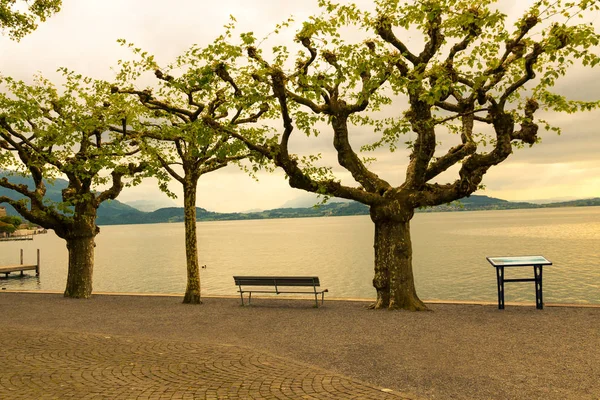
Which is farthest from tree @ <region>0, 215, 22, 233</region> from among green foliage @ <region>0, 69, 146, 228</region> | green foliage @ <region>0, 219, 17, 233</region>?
A: green foliage @ <region>0, 69, 146, 228</region>

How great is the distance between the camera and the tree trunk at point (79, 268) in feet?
69.6

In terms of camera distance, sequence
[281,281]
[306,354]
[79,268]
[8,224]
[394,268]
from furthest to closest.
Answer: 1. [8,224]
2. [79,268]
3. [281,281]
4. [394,268]
5. [306,354]

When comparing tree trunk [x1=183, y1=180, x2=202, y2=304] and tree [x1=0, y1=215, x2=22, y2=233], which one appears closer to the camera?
tree trunk [x1=183, y1=180, x2=202, y2=304]

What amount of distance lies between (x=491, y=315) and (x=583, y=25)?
8.23 metres

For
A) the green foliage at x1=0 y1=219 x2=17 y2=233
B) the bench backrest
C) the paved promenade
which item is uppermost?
the green foliage at x1=0 y1=219 x2=17 y2=233

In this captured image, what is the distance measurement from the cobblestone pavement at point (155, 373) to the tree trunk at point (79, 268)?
970cm

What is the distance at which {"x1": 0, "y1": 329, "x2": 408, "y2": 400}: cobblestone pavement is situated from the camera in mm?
7965

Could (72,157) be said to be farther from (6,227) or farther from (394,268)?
(6,227)

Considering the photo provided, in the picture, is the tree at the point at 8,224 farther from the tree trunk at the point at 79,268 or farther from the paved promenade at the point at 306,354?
the paved promenade at the point at 306,354

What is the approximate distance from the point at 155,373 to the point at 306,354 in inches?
126

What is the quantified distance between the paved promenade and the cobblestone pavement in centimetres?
3

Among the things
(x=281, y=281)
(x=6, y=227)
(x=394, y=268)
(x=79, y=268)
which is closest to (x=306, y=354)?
(x=394, y=268)

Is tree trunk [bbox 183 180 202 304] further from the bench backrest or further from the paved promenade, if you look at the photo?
the paved promenade

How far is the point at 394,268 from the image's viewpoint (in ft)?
54.1
